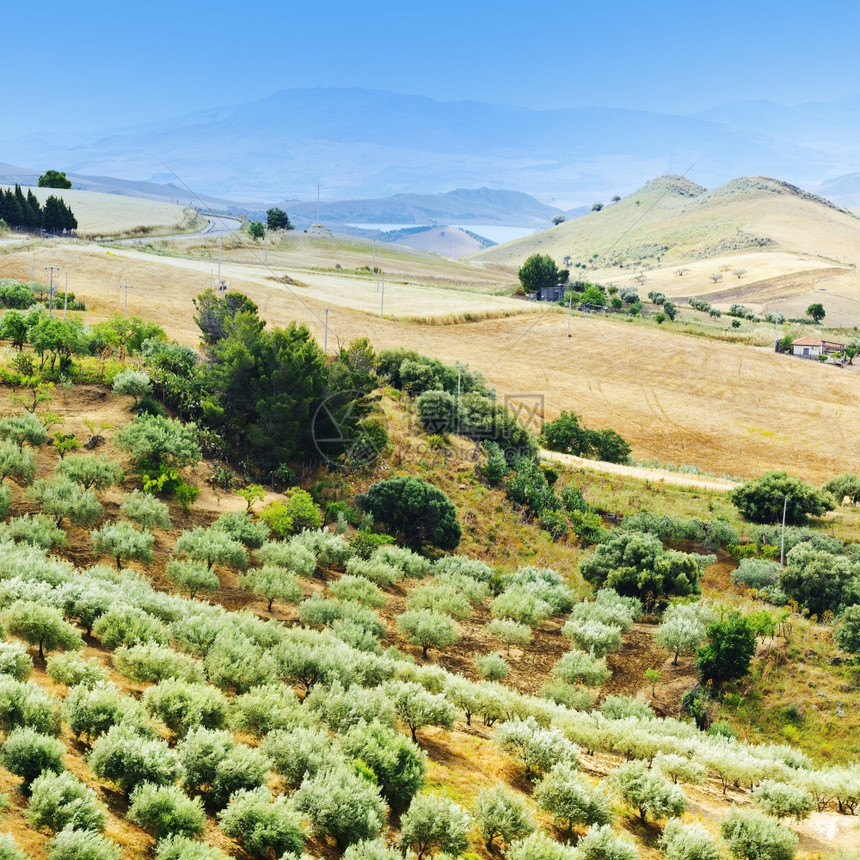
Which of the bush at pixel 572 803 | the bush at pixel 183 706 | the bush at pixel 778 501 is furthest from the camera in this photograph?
the bush at pixel 778 501

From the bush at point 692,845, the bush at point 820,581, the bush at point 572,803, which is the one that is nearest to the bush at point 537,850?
the bush at point 572,803

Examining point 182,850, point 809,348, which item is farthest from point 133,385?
point 809,348

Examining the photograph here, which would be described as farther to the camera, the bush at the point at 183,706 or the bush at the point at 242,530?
the bush at the point at 242,530

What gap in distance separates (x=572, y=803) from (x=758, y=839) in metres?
2.36

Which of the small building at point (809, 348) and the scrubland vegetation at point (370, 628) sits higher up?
the small building at point (809, 348)

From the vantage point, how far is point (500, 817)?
1012 centimetres

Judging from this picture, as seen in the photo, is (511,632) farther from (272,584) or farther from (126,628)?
(126,628)

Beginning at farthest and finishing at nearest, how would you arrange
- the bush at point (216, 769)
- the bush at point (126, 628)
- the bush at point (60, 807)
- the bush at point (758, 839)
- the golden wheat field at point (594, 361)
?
the golden wheat field at point (594, 361) → the bush at point (126, 628) → the bush at point (758, 839) → the bush at point (216, 769) → the bush at point (60, 807)

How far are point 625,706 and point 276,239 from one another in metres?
Answer: 122

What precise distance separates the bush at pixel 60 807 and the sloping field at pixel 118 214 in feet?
334

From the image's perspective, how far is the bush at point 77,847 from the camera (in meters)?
7.32

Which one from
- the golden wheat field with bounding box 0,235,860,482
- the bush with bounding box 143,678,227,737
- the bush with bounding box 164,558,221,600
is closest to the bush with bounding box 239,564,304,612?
the bush with bounding box 164,558,221,600

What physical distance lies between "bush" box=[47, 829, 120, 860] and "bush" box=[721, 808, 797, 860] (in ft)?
24.9

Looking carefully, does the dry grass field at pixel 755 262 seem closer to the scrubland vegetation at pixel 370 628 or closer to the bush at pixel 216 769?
the scrubland vegetation at pixel 370 628
